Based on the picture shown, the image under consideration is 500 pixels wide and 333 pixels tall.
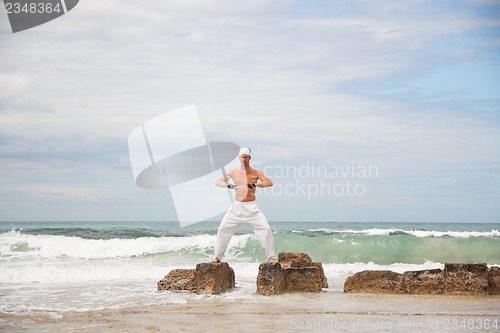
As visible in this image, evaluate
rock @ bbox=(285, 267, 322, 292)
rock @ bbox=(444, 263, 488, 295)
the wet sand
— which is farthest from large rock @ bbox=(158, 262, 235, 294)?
rock @ bbox=(444, 263, 488, 295)

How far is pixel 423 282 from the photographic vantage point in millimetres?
10562

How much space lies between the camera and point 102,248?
25250mm

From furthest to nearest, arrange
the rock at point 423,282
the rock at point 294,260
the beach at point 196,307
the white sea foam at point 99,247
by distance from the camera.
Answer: the white sea foam at point 99,247, the rock at point 294,260, the rock at point 423,282, the beach at point 196,307

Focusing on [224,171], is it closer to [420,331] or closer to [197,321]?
[197,321]

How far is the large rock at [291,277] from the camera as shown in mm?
10336

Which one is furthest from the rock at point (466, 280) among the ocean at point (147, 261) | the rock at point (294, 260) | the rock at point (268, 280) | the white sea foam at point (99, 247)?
the white sea foam at point (99, 247)

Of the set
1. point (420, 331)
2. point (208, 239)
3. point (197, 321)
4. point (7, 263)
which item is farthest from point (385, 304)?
point (208, 239)

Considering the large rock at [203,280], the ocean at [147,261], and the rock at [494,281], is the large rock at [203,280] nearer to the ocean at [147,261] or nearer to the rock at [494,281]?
the ocean at [147,261]

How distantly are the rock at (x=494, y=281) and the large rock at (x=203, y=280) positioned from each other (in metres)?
4.48

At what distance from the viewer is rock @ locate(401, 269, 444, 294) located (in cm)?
1049

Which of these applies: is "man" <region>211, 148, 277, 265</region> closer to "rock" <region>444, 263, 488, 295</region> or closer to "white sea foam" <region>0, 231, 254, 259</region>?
"rock" <region>444, 263, 488, 295</region>

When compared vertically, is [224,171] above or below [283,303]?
above

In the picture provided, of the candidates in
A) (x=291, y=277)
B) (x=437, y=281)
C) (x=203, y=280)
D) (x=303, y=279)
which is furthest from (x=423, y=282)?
(x=203, y=280)

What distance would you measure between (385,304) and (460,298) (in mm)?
1502
